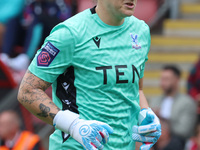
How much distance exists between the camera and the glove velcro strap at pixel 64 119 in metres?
2.86

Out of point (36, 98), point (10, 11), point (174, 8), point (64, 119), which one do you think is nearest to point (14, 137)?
point (10, 11)

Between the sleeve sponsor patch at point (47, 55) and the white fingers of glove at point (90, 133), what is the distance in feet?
1.27

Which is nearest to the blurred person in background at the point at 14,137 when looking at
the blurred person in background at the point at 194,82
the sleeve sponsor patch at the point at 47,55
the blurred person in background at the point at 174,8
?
the blurred person in background at the point at 194,82

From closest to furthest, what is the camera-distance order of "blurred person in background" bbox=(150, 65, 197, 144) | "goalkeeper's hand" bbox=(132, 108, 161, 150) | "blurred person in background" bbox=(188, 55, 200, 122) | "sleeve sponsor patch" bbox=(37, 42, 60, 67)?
"sleeve sponsor patch" bbox=(37, 42, 60, 67)
"goalkeeper's hand" bbox=(132, 108, 161, 150)
"blurred person in background" bbox=(150, 65, 197, 144)
"blurred person in background" bbox=(188, 55, 200, 122)

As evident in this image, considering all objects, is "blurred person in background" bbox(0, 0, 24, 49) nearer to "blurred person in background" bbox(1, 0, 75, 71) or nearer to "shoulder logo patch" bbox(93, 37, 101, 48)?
"blurred person in background" bbox(1, 0, 75, 71)

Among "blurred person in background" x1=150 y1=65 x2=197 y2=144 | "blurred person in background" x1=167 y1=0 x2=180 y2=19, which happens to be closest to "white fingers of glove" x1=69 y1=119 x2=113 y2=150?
"blurred person in background" x1=150 y1=65 x2=197 y2=144

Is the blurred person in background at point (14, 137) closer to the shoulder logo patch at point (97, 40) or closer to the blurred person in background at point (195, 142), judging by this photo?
the blurred person in background at point (195, 142)

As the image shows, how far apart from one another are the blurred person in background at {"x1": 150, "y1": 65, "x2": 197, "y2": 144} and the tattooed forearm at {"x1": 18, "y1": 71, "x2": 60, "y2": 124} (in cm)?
360

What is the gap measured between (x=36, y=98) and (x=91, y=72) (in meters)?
0.34

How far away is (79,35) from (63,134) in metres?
0.58

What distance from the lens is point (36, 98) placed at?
298cm

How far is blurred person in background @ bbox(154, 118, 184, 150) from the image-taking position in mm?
6075

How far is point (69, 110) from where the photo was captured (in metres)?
3.05

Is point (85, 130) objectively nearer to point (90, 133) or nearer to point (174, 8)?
point (90, 133)
